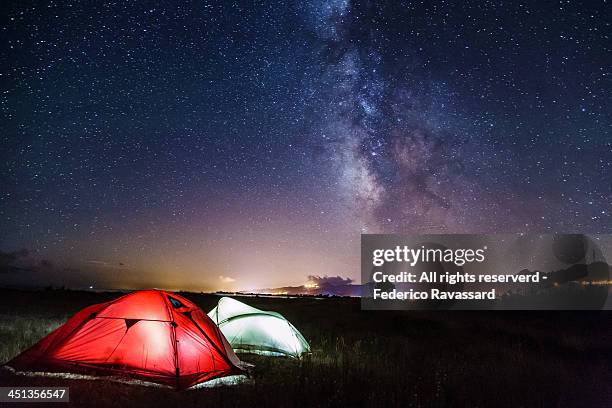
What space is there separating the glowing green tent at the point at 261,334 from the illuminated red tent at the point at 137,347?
11.5ft

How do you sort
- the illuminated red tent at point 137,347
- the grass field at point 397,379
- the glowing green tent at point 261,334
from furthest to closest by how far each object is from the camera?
the glowing green tent at point 261,334
the illuminated red tent at point 137,347
the grass field at point 397,379

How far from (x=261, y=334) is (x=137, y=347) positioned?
4943 millimetres

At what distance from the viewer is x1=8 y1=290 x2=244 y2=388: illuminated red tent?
9.17m

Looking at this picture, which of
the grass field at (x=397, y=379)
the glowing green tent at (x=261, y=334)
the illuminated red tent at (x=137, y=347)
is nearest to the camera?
the grass field at (x=397, y=379)

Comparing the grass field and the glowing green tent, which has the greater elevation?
the glowing green tent

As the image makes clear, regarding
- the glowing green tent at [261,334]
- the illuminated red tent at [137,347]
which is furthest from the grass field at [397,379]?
the glowing green tent at [261,334]

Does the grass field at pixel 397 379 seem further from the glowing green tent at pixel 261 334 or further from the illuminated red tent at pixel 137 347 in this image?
the glowing green tent at pixel 261 334

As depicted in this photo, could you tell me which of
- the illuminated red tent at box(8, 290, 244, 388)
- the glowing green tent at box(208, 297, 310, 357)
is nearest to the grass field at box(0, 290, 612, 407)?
the illuminated red tent at box(8, 290, 244, 388)

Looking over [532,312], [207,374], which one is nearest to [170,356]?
[207,374]

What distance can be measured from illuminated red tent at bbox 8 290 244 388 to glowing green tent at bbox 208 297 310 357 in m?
3.50

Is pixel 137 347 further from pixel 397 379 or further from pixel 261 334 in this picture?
pixel 397 379

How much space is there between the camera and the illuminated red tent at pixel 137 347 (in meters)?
9.17

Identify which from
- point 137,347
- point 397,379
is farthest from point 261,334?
point 137,347

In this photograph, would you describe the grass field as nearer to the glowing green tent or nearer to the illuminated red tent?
the illuminated red tent
